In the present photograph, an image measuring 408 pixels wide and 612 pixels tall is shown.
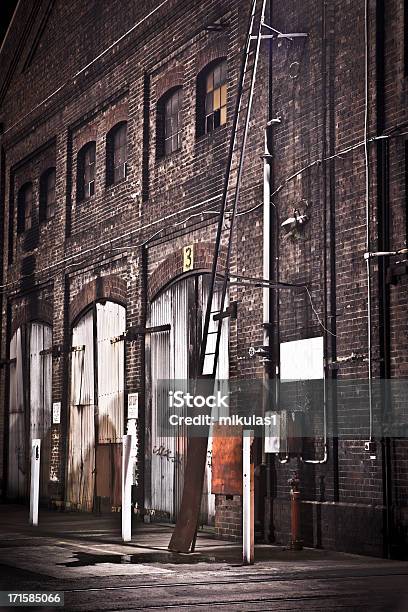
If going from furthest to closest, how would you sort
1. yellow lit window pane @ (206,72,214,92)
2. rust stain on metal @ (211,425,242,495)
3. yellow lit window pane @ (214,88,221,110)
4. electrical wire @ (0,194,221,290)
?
yellow lit window pane @ (206,72,214,92)
electrical wire @ (0,194,221,290)
yellow lit window pane @ (214,88,221,110)
rust stain on metal @ (211,425,242,495)

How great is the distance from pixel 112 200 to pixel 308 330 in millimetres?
7223

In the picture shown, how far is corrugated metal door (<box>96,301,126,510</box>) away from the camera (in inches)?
754

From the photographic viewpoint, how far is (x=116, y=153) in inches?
801

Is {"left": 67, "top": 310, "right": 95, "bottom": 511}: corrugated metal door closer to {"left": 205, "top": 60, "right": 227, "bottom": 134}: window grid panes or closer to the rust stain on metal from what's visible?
{"left": 205, "top": 60, "right": 227, "bottom": 134}: window grid panes

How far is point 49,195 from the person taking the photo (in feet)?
77.2

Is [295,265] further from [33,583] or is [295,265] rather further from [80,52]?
[80,52]

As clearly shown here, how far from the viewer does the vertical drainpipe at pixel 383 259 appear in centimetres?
1216

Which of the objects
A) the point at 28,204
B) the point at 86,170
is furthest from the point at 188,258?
the point at 28,204

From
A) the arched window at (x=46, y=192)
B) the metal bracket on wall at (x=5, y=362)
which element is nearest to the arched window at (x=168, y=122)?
the arched window at (x=46, y=192)

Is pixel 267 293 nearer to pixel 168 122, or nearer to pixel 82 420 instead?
pixel 168 122

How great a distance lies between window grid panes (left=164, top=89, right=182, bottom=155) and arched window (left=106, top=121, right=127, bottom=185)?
5.44 ft

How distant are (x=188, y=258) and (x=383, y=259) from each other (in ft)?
16.0

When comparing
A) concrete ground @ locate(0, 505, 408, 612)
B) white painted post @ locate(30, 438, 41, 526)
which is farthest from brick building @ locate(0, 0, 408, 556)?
white painted post @ locate(30, 438, 41, 526)

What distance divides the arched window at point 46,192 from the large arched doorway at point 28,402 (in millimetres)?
2420
